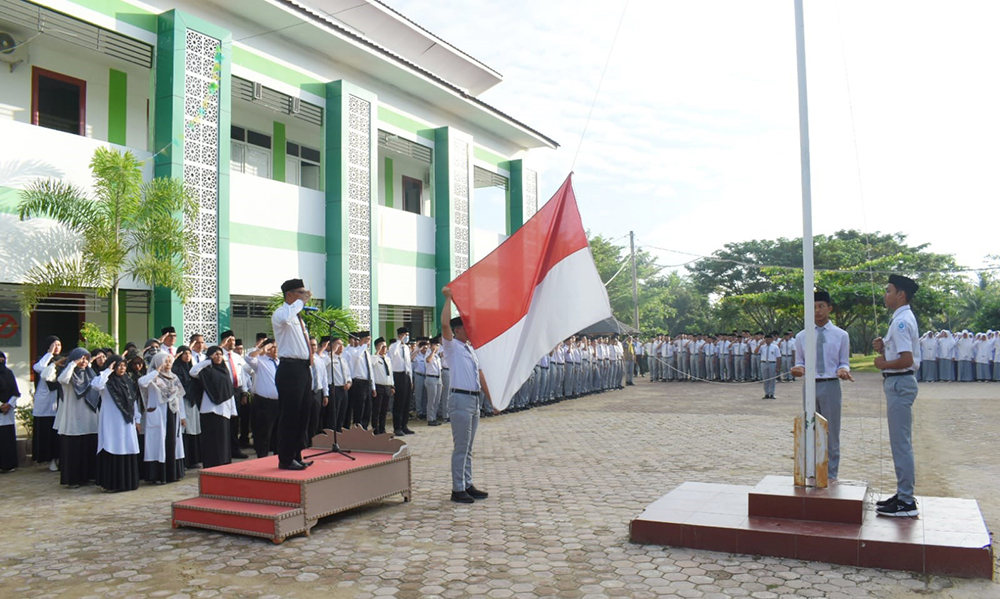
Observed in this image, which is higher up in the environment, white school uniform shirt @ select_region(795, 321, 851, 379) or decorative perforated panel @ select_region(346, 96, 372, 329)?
decorative perforated panel @ select_region(346, 96, 372, 329)

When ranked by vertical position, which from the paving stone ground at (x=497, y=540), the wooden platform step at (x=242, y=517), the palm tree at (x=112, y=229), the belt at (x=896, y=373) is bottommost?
the paving stone ground at (x=497, y=540)

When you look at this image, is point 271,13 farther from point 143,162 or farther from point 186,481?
point 186,481

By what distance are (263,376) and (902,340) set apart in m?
7.87

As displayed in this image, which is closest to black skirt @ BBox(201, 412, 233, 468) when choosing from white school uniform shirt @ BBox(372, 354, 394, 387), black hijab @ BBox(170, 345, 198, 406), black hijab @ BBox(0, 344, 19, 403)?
black hijab @ BBox(170, 345, 198, 406)

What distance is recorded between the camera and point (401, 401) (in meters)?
13.5

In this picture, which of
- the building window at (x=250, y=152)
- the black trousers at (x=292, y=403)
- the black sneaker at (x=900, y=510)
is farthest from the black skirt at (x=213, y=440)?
the building window at (x=250, y=152)

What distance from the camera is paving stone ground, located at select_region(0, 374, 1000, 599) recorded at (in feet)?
15.3

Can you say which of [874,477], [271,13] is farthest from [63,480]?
[271,13]

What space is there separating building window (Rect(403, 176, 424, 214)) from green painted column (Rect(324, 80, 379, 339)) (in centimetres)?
439

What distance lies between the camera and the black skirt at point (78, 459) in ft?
28.0

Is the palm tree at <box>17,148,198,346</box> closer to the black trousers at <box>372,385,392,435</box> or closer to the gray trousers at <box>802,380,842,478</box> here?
the black trousers at <box>372,385,392,435</box>

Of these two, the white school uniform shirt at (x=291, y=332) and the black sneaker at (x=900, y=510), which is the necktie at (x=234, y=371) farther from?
the black sneaker at (x=900, y=510)

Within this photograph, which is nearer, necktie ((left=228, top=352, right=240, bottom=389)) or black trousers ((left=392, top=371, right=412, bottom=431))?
necktie ((left=228, top=352, right=240, bottom=389))

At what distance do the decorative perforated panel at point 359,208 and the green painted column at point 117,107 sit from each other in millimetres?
4961
